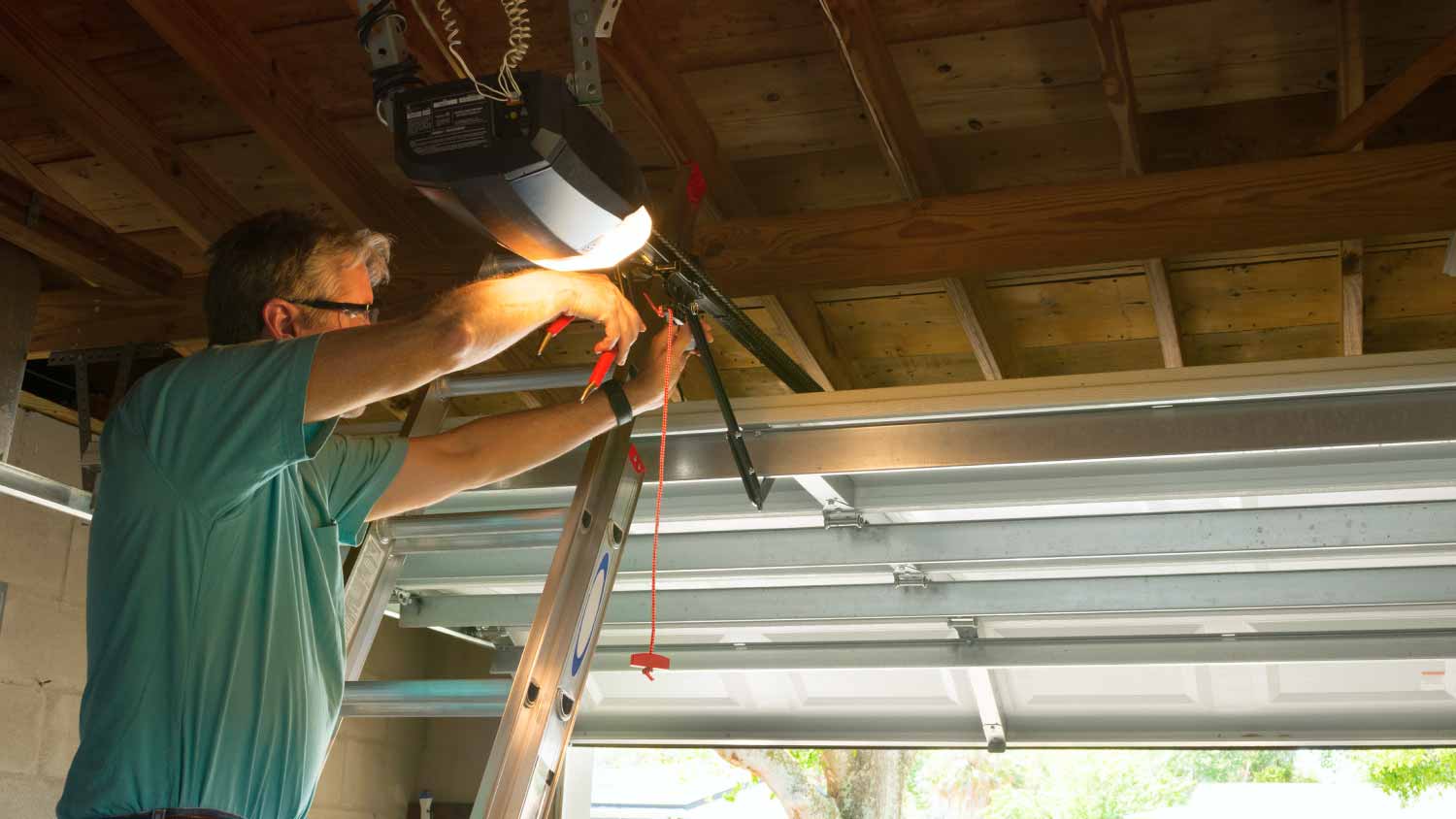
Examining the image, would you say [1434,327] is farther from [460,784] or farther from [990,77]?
[460,784]

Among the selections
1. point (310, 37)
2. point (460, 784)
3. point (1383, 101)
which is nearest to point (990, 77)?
point (1383, 101)

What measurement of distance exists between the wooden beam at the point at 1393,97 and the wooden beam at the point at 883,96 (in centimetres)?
81

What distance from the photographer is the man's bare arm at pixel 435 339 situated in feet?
5.20

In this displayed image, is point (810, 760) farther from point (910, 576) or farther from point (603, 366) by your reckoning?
point (603, 366)

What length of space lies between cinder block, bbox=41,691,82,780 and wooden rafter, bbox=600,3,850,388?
2.55 m

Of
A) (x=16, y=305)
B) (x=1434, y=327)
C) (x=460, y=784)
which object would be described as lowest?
(x=460, y=784)

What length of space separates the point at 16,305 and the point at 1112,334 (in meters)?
2.90

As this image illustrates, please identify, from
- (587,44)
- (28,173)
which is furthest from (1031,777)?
(587,44)

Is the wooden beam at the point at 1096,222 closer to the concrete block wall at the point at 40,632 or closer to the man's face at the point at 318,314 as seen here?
the man's face at the point at 318,314

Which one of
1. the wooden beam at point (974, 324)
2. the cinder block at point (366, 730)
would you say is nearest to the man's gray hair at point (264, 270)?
the wooden beam at point (974, 324)

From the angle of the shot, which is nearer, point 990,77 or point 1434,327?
point 990,77

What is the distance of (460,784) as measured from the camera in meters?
5.71

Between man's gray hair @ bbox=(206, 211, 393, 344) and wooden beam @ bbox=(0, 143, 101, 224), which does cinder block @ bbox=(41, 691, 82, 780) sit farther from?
man's gray hair @ bbox=(206, 211, 393, 344)

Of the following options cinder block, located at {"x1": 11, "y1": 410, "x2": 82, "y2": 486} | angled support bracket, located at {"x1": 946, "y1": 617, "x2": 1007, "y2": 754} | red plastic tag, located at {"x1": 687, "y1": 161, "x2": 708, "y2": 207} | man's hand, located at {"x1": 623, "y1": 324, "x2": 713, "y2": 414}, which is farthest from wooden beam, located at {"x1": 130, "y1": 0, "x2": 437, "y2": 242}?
angled support bracket, located at {"x1": 946, "y1": 617, "x2": 1007, "y2": 754}
